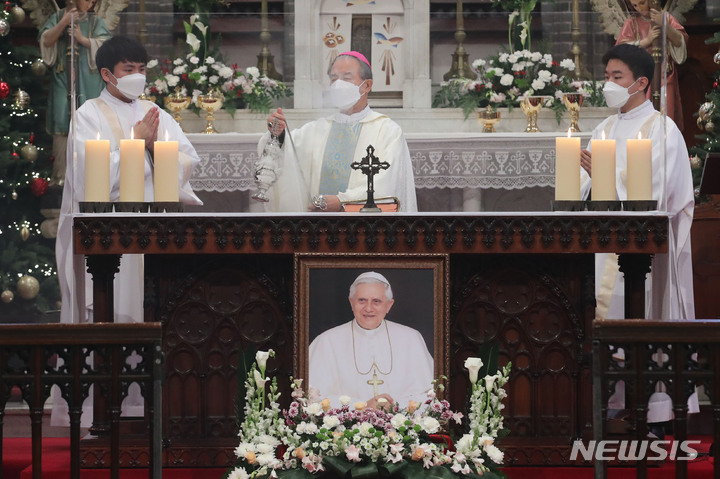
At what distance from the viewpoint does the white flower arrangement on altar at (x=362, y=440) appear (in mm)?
3750

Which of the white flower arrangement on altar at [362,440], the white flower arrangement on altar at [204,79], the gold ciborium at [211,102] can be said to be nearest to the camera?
the white flower arrangement on altar at [362,440]

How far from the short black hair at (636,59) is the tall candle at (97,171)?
235 cm

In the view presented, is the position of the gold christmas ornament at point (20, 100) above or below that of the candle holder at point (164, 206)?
above

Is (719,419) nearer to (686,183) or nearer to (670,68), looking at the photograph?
(686,183)

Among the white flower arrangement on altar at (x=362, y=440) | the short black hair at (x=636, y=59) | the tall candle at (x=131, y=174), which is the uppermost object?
the short black hair at (x=636, y=59)

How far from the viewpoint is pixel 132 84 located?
5.14 metres

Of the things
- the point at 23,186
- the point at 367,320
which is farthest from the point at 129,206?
the point at 23,186

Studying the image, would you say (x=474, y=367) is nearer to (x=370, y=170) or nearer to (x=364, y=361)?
(x=364, y=361)

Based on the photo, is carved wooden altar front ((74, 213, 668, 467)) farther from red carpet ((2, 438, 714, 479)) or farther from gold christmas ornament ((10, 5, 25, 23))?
gold christmas ornament ((10, 5, 25, 23))

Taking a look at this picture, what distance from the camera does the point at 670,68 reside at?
8781 millimetres

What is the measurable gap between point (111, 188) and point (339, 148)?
42.0 inches

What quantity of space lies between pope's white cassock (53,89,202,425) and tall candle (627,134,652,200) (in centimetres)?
194

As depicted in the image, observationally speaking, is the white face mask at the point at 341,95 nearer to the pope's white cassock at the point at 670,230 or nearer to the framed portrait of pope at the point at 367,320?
the framed portrait of pope at the point at 367,320

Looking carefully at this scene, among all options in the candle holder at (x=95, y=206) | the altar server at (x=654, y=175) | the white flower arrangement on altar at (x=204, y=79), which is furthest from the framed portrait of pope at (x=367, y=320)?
the white flower arrangement on altar at (x=204, y=79)
